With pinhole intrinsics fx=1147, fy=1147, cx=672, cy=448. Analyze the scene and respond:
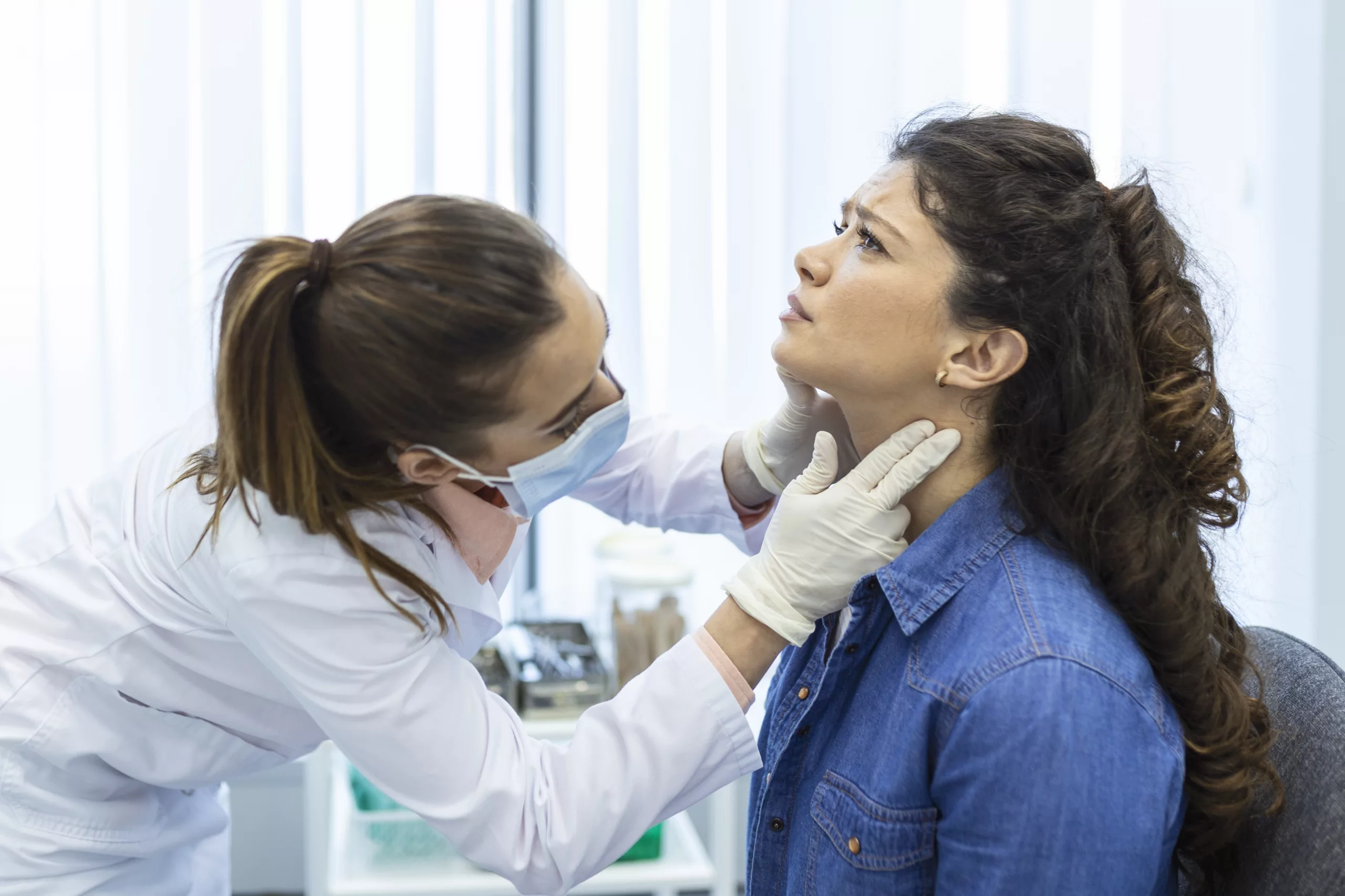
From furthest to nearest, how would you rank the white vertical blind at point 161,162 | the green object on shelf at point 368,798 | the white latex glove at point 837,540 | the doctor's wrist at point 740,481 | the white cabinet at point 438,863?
the white vertical blind at point 161,162
the green object on shelf at point 368,798
the white cabinet at point 438,863
the doctor's wrist at point 740,481
the white latex glove at point 837,540

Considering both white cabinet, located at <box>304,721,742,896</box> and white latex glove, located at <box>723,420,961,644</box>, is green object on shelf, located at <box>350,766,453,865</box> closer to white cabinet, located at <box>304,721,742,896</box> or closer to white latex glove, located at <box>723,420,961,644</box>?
white cabinet, located at <box>304,721,742,896</box>

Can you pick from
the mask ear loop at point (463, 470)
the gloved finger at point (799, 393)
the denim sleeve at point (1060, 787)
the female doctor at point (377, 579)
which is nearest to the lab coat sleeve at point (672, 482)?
the gloved finger at point (799, 393)

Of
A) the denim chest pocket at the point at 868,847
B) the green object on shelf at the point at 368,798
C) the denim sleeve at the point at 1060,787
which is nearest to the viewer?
the denim sleeve at the point at 1060,787

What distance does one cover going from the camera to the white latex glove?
113 centimetres

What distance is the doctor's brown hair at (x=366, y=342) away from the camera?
96 centimetres

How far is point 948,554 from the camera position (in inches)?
43.1

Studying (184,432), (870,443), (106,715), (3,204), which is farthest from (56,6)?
(870,443)

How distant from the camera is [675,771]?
3.59 feet

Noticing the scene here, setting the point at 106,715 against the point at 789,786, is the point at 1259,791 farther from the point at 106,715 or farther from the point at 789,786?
the point at 106,715

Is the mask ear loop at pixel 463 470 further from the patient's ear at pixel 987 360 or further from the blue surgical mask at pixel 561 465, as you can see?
the patient's ear at pixel 987 360

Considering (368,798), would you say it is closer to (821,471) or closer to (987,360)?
(821,471)

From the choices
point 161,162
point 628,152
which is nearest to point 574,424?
point 628,152

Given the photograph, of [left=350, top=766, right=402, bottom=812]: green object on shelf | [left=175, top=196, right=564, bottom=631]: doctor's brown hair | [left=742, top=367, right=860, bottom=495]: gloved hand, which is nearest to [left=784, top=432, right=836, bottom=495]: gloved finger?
[left=742, top=367, right=860, bottom=495]: gloved hand

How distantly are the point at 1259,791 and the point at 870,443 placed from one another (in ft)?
1.61
